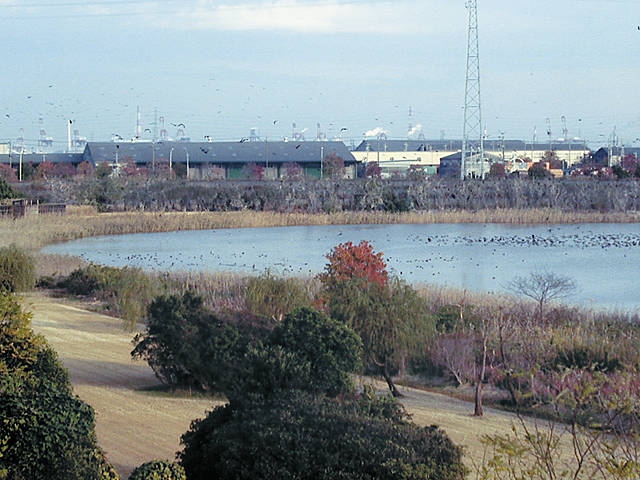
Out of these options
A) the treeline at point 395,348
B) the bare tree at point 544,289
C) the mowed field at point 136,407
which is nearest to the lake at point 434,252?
the bare tree at point 544,289

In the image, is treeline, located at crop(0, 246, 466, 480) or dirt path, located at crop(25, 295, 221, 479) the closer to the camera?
treeline, located at crop(0, 246, 466, 480)

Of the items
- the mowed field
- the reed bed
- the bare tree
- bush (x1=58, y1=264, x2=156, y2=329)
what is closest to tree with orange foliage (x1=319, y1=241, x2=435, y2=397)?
the mowed field

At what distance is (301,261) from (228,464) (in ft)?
77.0

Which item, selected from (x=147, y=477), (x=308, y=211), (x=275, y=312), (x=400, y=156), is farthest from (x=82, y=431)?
(x=400, y=156)

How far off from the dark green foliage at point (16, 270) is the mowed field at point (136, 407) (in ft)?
16.8

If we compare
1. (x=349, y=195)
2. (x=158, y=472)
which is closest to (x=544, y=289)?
(x=158, y=472)

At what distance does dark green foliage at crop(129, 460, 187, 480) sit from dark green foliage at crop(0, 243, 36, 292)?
14853 millimetres

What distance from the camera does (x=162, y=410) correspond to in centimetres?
1109

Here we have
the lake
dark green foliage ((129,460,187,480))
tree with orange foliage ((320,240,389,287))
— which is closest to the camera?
dark green foliage ((129,460,187,480))

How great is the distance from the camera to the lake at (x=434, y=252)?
1055 inches

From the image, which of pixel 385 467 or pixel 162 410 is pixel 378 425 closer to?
pixel 385 467

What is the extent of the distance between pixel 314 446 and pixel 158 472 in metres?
1.15

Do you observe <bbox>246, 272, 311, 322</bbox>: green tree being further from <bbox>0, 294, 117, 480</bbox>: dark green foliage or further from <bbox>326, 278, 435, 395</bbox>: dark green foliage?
<bbox>0, 294, 117, 480</bbox>: dark green foliage

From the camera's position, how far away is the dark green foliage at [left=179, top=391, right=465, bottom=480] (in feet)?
22.5
